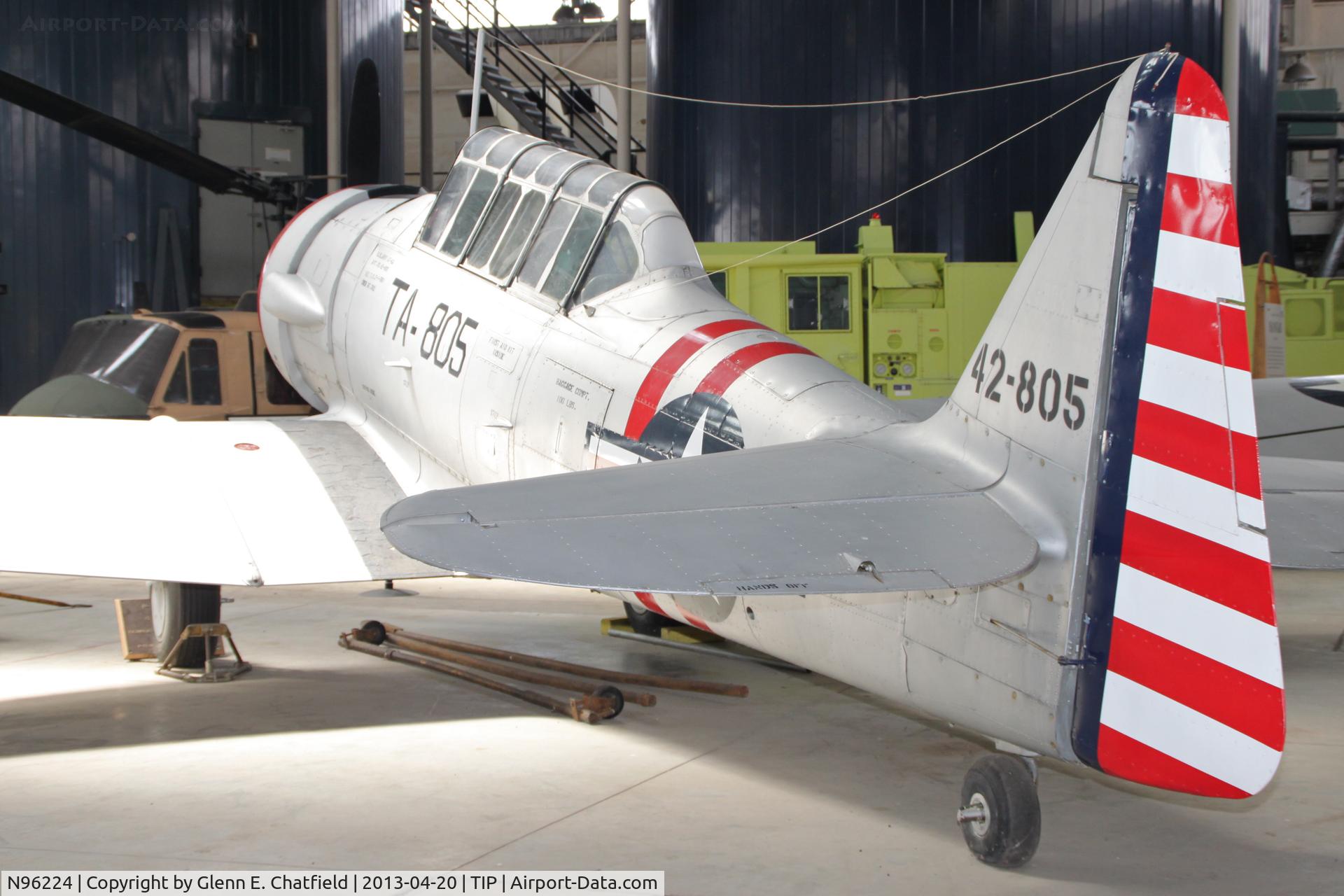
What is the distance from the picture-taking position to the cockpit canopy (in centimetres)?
613

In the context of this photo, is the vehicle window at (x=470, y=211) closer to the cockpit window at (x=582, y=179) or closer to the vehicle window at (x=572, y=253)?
the cockpit window at (x=582, y=179)

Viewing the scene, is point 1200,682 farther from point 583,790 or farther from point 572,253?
point 572,253

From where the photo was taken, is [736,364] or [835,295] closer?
[736,364]

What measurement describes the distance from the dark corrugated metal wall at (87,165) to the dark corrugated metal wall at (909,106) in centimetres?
A: 623

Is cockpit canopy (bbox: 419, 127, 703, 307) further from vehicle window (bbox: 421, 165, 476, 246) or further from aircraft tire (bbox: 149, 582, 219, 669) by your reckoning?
aircraft tire (bbox: 149, 582, 219, 669)

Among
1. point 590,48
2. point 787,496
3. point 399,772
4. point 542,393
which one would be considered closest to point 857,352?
point 542,393

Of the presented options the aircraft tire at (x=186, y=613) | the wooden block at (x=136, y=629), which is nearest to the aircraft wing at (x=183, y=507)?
the aircraft tire at (x=186, y=613)

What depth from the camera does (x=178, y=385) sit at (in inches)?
446

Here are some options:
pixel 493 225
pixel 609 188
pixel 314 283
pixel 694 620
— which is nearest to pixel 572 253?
pixel 609 188

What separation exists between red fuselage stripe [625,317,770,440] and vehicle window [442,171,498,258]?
6.94 feet

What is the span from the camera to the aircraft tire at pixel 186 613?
7.00 metres

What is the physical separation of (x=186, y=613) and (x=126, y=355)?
205 inches

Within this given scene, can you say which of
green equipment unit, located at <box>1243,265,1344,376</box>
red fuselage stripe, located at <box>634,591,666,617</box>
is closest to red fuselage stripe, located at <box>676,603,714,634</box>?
red fuselage stripe, located at <box>634,591,666,617</box>

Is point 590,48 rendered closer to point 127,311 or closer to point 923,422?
point 127,311
